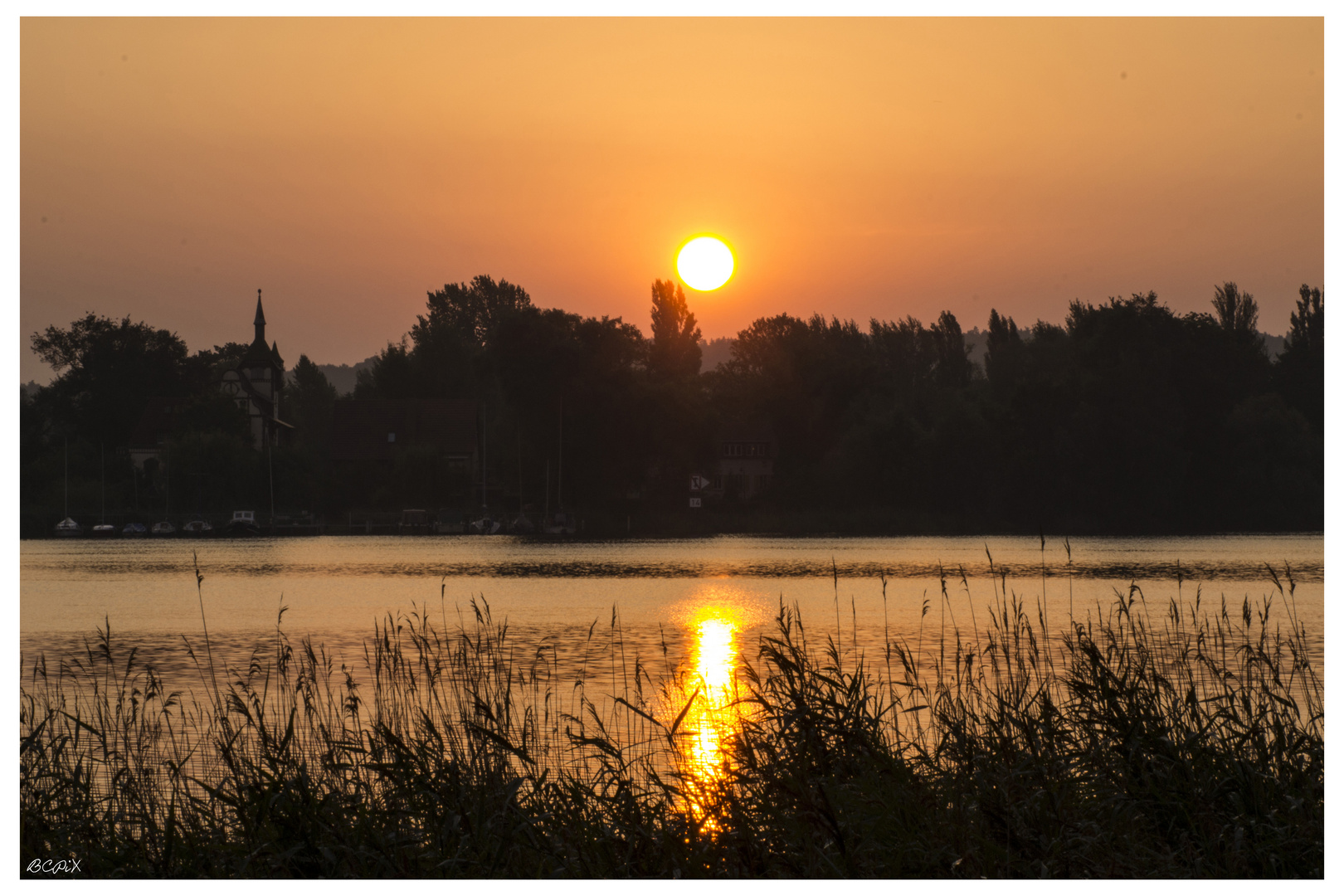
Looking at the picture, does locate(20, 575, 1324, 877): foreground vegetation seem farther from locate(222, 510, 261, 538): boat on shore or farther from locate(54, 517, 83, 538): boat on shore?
locate(54, 517, 83, 538): boat on shore

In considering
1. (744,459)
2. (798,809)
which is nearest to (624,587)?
(798,809)

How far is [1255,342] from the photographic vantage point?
9738 centimetres

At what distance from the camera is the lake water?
2998 cm

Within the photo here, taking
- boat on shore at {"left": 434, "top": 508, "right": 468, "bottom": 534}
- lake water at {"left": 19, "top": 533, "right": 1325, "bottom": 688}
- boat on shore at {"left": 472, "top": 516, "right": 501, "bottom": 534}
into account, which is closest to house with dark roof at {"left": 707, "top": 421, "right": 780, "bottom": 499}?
lake water at {"left": 19, "top": 533, "right": 1325, "bottom": 688}

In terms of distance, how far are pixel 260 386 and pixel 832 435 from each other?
63.7 meters

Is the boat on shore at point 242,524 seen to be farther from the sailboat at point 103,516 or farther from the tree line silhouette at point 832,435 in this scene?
the sailboat at point 103,516

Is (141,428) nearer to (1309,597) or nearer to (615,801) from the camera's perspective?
(1309,597)

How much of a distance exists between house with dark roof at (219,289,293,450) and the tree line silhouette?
6187mm

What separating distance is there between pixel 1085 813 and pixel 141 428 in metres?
121

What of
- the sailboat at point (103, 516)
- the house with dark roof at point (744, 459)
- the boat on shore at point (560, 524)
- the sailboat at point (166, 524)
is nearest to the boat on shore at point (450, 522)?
the boat on shore at point (560, 524)

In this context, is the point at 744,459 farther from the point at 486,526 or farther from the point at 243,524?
the point at 243,524

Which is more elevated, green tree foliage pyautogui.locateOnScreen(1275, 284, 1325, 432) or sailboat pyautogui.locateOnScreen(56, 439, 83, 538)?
green tree foliage pyautogui.locateOnScreen(1275, 284, 1325, 432)

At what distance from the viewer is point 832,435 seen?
112m

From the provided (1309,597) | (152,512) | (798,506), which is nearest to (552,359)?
(798,506)
